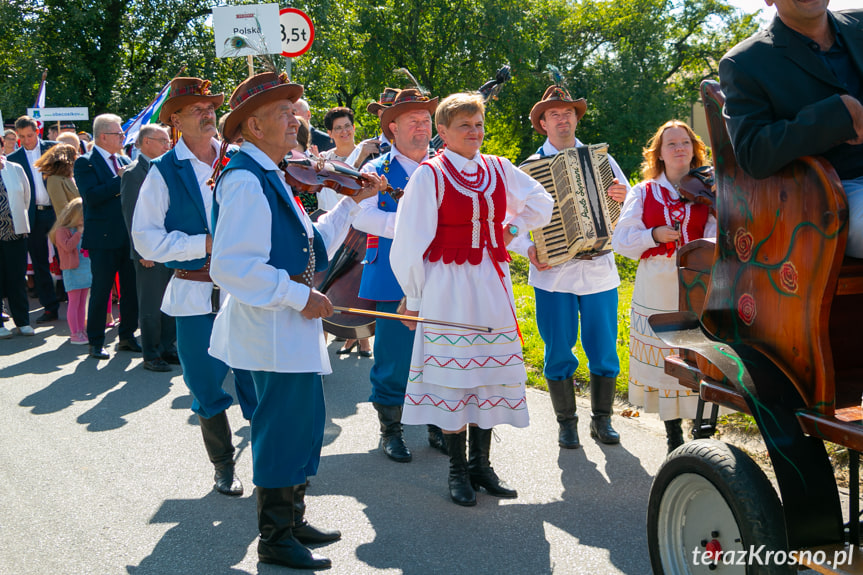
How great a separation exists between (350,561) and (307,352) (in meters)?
0.98

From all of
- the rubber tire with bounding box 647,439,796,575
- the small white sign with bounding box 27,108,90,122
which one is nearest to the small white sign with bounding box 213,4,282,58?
the rubber tire with bounding box 647,439,796,575

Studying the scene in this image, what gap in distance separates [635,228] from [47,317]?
7975 mm

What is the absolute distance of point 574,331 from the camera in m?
5.20

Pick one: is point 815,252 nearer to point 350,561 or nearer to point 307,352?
point 307,352

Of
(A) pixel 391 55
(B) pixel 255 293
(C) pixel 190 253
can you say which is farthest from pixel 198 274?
(A) pixel 391 55

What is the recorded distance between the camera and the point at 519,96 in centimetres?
2427

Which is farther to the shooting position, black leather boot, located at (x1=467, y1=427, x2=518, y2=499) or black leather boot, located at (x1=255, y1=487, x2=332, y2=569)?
black leather boot, located at (x1=467, y1=427, x2=518, y2=499)

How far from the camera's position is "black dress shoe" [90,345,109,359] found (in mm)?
7918

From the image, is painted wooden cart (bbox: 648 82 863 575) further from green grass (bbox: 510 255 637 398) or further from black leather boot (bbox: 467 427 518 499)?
green grass (bbox: 510 255 637 398)

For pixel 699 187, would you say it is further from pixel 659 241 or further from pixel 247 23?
pixel 247 23

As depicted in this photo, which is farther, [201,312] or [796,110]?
[201,312]

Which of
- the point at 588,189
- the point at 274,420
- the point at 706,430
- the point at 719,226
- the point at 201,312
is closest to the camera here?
the point at 719,226

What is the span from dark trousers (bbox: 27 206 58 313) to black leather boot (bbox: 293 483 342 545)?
7478 mm

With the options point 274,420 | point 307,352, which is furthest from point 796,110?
point 274,420
